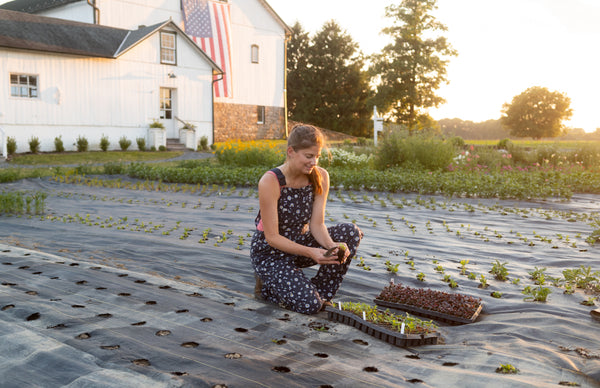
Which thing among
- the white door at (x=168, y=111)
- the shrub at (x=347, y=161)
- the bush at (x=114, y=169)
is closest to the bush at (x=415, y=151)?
the shrub at (x=347, y=161)

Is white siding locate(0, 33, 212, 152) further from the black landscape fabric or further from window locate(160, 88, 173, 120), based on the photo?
the black landscape fabric

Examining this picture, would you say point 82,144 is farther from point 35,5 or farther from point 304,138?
point 304,138

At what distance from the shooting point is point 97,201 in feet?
31.9

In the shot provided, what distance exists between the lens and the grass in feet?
57.4

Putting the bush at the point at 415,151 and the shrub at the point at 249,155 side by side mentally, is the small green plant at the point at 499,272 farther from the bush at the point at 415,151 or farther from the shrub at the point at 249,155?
the shrub at the point at 249,155

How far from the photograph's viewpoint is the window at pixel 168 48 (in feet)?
79.4

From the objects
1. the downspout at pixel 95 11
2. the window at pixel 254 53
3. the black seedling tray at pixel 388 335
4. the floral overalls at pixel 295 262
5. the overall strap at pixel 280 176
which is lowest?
the black seedling tray at pixel 388 335

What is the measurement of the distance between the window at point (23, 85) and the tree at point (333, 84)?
2705 centimetres

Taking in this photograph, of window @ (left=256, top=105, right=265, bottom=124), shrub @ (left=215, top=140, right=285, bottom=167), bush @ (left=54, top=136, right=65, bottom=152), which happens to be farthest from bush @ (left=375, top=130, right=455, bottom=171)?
window @ (left=256, top=105, right=265, bottom=124)

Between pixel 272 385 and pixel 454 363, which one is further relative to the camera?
pixel 454 363

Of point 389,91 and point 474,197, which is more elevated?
point 389,91

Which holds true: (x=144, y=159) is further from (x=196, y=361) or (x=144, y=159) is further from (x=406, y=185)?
(x=196, y=361)

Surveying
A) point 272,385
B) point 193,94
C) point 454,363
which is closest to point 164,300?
point 272,385

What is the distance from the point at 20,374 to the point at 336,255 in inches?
81.2
